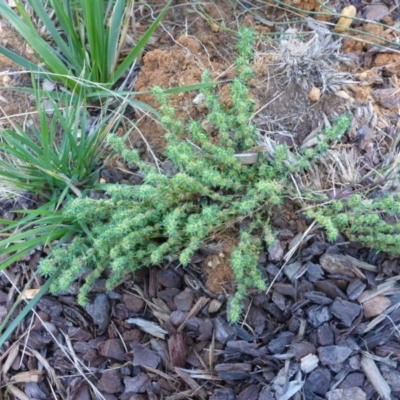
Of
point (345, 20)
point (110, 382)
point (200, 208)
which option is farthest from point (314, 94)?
point (110, 382)

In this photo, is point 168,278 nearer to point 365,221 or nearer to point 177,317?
point 177,317

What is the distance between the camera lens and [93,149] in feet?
6.19

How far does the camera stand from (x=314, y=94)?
73.0 inches

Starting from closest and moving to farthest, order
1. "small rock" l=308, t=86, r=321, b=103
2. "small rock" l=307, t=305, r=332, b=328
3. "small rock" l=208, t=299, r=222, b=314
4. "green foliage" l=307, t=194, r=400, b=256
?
1. "green foliage" l=307, t=194, r=400, b=256
2. "small rock" l=307, t=305, r=332, b=328
3. "small rock" l=208, t=299, r=222, b=314
4. "small rock" l=308, t=86, r=321, b=103

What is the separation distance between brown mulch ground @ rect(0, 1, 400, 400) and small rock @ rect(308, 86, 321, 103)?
21 millimetres

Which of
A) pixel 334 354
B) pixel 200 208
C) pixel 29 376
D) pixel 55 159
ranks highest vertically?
pixel 55 159

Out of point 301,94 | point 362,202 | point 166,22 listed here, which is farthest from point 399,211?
point 166,22

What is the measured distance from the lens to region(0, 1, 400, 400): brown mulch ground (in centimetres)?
160

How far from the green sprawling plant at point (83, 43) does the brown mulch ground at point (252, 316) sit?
15cm

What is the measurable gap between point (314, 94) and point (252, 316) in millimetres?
840

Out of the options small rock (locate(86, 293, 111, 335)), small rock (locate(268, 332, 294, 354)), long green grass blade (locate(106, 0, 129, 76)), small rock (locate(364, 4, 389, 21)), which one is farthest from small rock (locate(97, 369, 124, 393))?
small rock (locate(364, 4, 389, 21))

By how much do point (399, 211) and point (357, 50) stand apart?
765mm

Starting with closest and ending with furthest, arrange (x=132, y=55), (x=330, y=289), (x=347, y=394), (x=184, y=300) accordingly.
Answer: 1. (x=347, y=394)
2. (x=330, y=289)
3. (x=184, y=300)
4. (x=132, y=55)

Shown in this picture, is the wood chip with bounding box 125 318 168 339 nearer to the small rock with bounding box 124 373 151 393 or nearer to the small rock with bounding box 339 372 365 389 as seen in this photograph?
the small rock with bounding box 124 373 151 393
